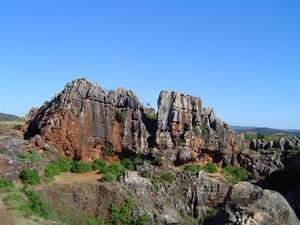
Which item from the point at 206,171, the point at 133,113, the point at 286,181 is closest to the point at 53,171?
the point at 133,113

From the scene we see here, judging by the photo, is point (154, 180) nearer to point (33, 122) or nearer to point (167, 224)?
point (167, 224)

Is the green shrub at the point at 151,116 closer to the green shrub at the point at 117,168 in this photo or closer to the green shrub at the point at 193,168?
the green shrub at the point at 193,168

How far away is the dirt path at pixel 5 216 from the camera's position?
80.0 ft

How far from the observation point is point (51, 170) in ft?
117

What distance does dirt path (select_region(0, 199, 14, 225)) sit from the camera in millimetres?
24395

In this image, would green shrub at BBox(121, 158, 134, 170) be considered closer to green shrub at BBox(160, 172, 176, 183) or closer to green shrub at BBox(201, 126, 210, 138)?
green shrub at BBox(160, 172, 176, 183)

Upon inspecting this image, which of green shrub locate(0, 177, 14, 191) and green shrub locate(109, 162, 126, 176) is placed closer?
green shrub locate(0, 177, 14, 191)

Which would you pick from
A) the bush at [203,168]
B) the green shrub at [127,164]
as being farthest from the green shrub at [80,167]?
the bush at [203,168]

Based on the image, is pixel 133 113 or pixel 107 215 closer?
pixel 107 215

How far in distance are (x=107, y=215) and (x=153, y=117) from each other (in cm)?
1129

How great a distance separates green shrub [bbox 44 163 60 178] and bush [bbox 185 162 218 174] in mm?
9334

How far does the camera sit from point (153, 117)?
138 ft

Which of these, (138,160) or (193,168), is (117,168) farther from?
(193,168)

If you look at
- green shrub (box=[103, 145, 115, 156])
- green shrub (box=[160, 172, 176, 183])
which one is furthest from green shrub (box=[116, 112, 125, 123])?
green shrub (box=[160, 172, 176, 183])
